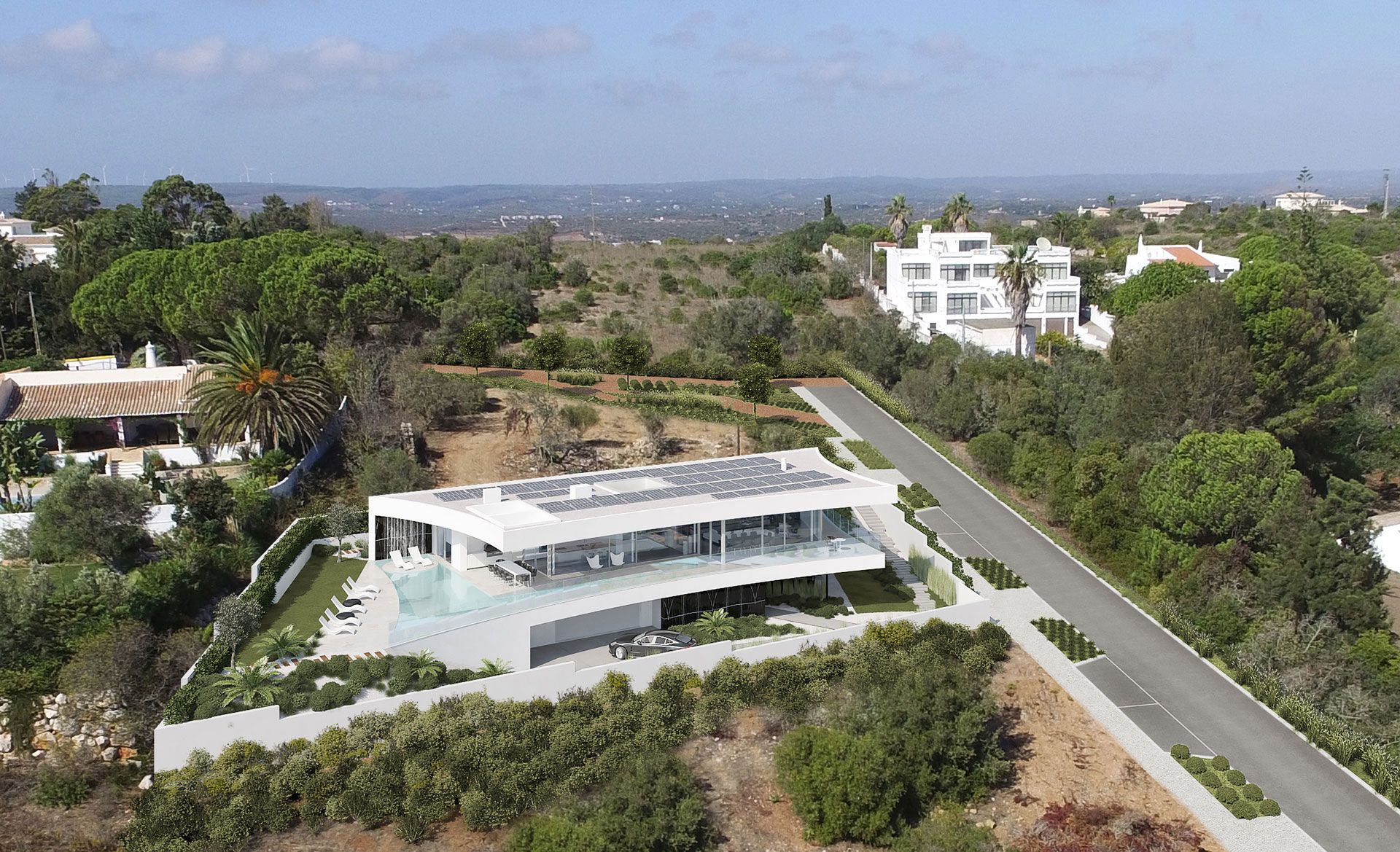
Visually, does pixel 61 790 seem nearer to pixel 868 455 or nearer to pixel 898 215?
pixel 868 455

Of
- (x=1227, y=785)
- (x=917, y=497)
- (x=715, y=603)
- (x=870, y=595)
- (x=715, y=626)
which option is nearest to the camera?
(x=1227, y=785)

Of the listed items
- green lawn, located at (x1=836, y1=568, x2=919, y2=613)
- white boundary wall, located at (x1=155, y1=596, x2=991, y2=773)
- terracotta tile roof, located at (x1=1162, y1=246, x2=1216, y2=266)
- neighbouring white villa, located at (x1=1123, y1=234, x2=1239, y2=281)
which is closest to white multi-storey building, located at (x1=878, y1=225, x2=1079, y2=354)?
neighbouring white villa, located at (x1=1123, y1=234, x2=1239, y2=281)

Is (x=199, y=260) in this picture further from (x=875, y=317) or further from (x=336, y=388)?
(x=875, y=317)

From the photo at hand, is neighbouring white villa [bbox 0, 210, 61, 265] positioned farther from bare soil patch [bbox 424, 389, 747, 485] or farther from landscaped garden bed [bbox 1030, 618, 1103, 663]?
landscaped garden bed [bbox 1030, 618, 1103, 663]

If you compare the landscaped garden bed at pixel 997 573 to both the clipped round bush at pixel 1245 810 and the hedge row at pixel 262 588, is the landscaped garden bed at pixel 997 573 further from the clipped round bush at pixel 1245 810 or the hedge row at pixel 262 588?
the hedge row at pixel 262 588

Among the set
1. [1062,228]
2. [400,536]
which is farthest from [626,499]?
[1062,228]

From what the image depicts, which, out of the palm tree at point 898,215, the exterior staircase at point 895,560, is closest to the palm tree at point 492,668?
the exterior staircase at point 895,560
